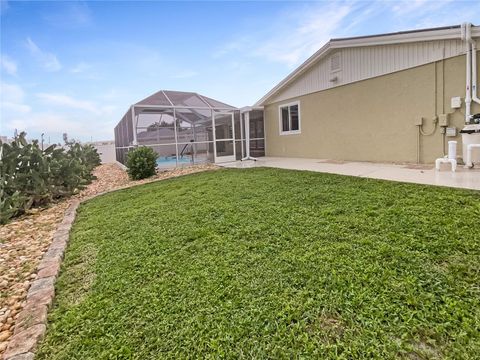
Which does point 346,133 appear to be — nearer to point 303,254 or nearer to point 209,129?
point 209,129

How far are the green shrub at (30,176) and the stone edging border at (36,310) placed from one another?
2.96 m

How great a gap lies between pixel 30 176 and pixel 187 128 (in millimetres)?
7113

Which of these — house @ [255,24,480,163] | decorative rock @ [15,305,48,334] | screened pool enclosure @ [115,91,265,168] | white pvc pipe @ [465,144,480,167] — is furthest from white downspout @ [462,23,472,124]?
decorative rock @ [15,305,48,334]

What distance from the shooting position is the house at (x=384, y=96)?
7434 millimetres

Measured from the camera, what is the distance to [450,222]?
10.9 ft

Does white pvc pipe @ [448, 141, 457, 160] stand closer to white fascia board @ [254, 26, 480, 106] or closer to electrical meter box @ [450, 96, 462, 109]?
electrical meter box @ [450, 96, 462, 109]

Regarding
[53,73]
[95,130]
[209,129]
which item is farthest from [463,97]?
[95,130]

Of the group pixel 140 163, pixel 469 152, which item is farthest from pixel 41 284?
pixel 469 152

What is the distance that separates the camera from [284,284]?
250 cm

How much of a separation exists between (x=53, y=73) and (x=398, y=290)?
15616 millimetres

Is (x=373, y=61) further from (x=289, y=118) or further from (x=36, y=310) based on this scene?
(x=36, y=310)

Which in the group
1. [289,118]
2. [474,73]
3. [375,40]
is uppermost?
[375,40]

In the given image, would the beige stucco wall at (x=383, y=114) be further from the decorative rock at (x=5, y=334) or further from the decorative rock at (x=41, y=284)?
the decorative rock at (x=5, y=334)

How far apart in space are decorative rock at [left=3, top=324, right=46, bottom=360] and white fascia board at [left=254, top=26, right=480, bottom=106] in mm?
9443
